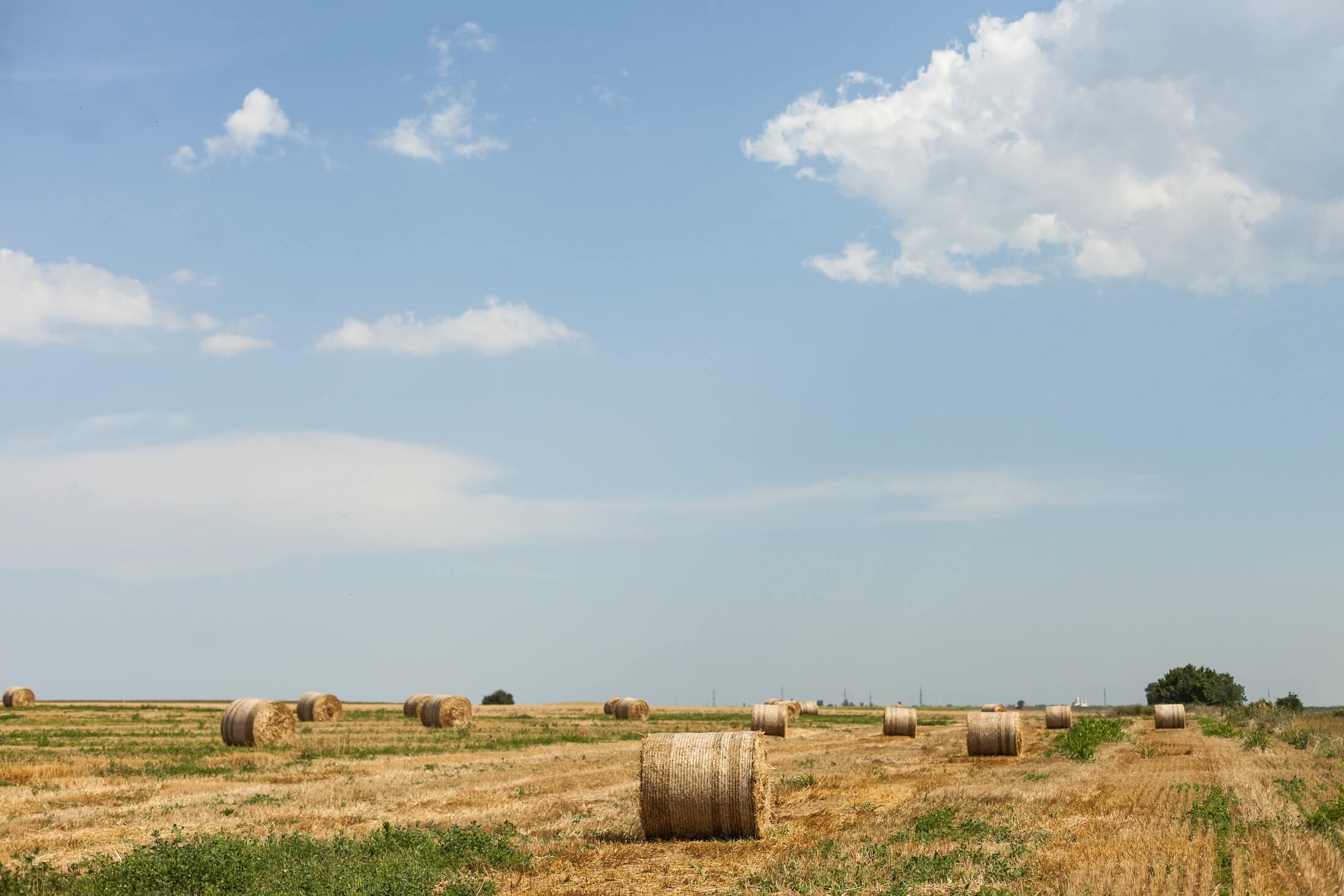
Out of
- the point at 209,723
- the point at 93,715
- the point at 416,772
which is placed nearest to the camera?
the point at 416,772

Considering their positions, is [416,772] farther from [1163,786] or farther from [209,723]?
[209,723]

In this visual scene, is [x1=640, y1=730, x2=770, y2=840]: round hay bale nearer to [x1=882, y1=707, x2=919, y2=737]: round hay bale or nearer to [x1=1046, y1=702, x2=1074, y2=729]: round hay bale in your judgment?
[x1=882, y1=707, x2=919, y2=737]: round hay bale

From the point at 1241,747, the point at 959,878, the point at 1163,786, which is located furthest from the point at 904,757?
the point at 959,878

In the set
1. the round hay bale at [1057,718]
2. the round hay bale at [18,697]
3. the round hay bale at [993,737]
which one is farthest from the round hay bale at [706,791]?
the round hay bale at [18,697]

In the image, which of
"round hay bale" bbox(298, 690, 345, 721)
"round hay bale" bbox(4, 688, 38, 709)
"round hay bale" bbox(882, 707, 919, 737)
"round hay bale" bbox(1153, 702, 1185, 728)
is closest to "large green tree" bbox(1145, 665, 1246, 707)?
"round hay bale" bbox(1153, 702, 1185, 728)

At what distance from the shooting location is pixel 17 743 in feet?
122

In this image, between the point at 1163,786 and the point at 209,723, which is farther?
the point at 209,723

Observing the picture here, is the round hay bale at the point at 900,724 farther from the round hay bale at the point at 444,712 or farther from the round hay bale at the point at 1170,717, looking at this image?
the round hay bale at the point at 444,712

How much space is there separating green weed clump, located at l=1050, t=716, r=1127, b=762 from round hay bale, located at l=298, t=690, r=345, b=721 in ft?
108

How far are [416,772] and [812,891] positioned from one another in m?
18.4

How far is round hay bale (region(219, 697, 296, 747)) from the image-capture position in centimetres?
3750

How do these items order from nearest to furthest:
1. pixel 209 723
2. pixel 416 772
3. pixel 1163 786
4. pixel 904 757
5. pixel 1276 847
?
1. pixel 1276 847
2. pixel 1163 786
3. pixel 416 772
4. pixel 904 757
5. pixel 209 723

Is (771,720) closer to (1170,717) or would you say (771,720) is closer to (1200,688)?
(1170,717)

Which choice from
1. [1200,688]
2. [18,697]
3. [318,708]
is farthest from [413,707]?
[1200,688]
